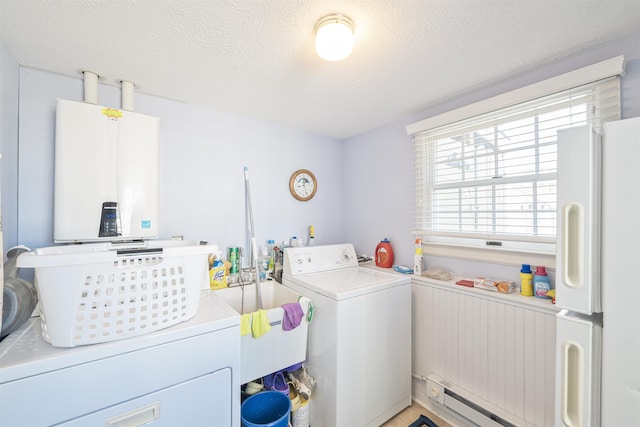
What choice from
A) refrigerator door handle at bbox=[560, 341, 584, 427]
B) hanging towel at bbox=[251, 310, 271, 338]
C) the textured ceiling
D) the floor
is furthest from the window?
hanging towel at bbox=[251, 310, 271, 338]

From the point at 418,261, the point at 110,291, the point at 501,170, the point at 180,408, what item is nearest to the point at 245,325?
the point at 180,408

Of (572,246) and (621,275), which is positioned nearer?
(621,275)

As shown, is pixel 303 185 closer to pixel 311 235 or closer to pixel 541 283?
pixel 311 235

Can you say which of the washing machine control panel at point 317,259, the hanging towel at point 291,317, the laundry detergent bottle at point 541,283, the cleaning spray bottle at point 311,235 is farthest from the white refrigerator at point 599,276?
the cleaning spray bottle at point 311,235

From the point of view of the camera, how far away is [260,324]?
4.78 feet

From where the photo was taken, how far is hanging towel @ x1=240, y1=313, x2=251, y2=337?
1.41 meters

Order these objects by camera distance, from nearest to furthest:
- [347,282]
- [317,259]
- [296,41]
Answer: [296,41] < [347,282] < [317,259]

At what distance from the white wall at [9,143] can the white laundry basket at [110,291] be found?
457 mm

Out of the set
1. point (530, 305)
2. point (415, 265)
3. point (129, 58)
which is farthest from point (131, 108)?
point (530, 305)

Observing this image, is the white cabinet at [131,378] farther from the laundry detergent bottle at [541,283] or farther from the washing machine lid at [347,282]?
the laundry detergent bottle at [541,283]

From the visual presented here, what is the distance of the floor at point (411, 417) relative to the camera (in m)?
1.73

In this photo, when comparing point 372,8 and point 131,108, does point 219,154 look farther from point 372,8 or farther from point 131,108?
point 372,8

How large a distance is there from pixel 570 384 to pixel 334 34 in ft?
5.04

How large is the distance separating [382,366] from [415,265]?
745mm
